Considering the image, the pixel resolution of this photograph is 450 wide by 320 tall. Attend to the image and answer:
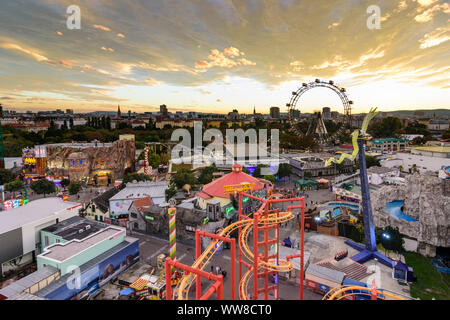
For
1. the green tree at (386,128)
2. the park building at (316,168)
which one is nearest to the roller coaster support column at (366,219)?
the park building at (316,168)

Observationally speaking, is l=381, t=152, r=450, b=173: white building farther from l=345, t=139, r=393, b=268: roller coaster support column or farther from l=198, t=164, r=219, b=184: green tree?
l=198, t=164, r=219, b=184: green tree

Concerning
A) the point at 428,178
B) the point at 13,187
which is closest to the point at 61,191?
the point at 13,187

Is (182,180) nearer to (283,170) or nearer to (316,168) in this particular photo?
(283,170)

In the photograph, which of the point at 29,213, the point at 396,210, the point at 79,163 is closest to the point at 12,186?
the point at 79,163

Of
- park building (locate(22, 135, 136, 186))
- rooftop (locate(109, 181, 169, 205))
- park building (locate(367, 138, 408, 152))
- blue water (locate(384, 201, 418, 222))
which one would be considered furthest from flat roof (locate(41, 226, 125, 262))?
park building (locate(367, 138, 408, 152))

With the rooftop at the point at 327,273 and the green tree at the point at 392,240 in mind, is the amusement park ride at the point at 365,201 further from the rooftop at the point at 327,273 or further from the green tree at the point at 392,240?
the rooftop at the point at 327,273
